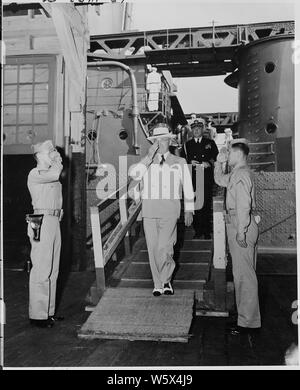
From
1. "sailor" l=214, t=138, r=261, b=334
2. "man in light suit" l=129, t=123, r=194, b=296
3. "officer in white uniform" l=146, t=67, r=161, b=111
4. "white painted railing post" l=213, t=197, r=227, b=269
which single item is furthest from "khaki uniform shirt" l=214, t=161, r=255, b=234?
"officer in white uniform" l=146, t=67, r=161, b=111

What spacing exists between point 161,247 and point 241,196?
1304mm

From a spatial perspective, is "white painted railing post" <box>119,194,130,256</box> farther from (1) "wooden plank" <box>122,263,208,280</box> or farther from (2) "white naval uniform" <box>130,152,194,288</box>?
(2) "white naval uniform" <box>130,152,194,288</box>

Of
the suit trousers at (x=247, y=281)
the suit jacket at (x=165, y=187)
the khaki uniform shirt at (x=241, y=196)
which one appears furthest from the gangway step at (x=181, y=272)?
the khaki uniform shirt at (x=241, y=196)

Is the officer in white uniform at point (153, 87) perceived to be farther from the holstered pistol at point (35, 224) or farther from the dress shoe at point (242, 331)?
the dress shoe at point (242, 331)

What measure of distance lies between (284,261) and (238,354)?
4.20 m

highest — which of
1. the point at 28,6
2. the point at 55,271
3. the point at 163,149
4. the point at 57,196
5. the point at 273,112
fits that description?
the point at 28,6

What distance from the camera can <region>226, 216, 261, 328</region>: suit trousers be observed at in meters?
3.98

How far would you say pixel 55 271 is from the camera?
4.45 m

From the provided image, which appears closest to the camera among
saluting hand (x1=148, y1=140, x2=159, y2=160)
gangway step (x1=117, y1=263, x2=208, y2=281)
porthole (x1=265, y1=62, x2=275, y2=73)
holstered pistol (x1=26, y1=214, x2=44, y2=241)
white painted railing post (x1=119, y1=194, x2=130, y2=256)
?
holstered pistol (x1=26, y1=214, x2=44, y2=241)

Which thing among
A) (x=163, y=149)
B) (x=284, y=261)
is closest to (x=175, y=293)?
(x=163, y=149)

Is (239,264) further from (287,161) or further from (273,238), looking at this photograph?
(287,161)

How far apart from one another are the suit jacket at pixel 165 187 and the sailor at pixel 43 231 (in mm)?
1152

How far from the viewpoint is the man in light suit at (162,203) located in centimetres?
478

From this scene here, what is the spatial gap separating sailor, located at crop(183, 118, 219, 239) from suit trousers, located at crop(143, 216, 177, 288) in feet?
6.03
